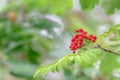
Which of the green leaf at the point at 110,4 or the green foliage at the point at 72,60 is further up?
the green leaf at the point at 110,4

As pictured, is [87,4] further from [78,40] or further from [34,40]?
[34,40]

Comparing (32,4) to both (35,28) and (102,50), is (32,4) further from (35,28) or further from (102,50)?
(102,50)

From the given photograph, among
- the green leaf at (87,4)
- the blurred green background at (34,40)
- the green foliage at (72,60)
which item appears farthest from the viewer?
the blurred green background at (34,40)

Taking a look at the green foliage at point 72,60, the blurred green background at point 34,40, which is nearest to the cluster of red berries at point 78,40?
the green foliage at point 72,60

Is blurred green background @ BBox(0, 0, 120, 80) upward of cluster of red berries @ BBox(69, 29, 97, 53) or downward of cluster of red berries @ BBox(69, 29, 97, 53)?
upward

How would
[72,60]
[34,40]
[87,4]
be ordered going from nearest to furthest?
[72,60], [87,4], [34,40]

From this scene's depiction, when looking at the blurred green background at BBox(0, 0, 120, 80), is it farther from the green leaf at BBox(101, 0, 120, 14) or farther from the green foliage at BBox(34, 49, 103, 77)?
the green foliage at BBox(34, 49, 103, 77)

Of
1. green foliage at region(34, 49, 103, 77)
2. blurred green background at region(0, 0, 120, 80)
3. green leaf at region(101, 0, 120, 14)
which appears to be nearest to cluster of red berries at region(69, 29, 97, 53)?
green foliage at region(34, 49, 103, 77)

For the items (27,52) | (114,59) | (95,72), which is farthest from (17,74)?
(114,59)

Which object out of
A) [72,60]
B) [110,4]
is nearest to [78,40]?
[72,60]

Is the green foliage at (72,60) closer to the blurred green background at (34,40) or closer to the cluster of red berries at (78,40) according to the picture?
the cluster of red berries at (78,40)

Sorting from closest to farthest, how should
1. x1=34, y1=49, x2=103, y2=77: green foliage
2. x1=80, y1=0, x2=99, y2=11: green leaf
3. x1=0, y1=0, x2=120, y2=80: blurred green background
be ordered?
x1=34, y1=49, x2=103, y2=77: green foliage
x1=80, y1=0, x2=99, y2=11: green leaf
x1=0, y1=0, x2=120, y2=80: blurred green background
